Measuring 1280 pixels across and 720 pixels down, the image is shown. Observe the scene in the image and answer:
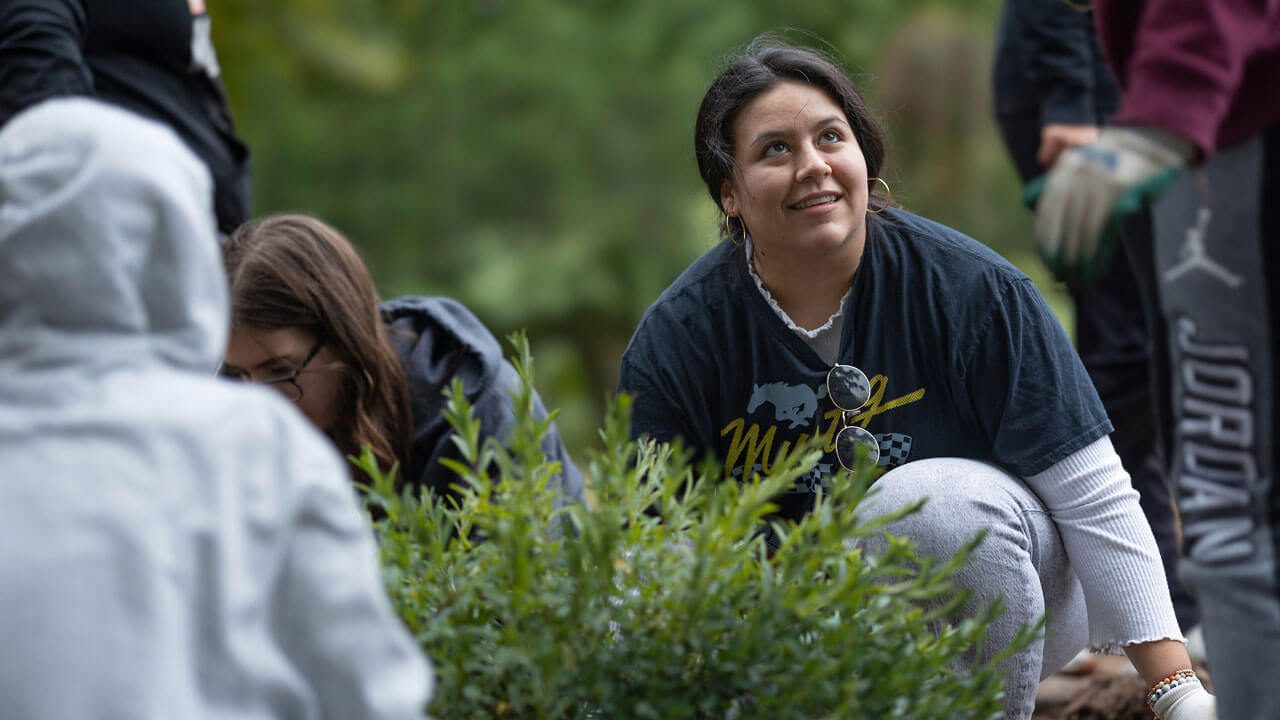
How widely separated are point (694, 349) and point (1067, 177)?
971 mm

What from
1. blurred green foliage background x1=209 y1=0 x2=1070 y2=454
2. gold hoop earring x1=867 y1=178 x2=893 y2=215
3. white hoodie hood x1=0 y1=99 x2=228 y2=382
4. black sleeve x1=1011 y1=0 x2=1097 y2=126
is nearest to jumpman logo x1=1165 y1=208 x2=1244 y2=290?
gold hoop earring x1=867 y1=178 x2=893 y2=215

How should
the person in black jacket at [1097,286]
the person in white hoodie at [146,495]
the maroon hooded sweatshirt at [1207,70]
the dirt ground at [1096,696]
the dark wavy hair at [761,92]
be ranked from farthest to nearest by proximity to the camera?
1. the person in black jacket at [1097,286]
2. the dirt ground at [1096,696]
3. the dark wavy hair at [761,92]
4. the maroon hooded sweatshirt at [1207,70]
5. the person in white hoodie at [146,495]

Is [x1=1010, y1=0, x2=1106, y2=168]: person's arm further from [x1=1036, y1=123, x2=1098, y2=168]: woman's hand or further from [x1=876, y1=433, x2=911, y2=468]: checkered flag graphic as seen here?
[x1=876, y1=433, x2=911, y2=468]: checkered flag graphic

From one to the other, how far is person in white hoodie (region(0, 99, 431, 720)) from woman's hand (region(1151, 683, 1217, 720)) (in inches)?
49.0

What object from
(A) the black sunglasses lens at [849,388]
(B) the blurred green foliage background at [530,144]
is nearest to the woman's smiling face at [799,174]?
(A) the black sunglasses lens at [849,388]

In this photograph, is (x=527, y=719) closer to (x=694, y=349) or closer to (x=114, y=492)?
(x=114, y=492)

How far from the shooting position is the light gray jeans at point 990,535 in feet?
6.30

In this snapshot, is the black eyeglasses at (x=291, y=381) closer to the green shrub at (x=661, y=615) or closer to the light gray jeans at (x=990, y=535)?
the green shrub at (x=661, y=615)

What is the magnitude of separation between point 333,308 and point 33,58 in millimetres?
688

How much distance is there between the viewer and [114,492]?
1.09 meters

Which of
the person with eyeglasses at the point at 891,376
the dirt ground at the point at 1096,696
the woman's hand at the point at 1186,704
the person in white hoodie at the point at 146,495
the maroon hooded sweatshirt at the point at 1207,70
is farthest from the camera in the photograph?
the dirt ground at the point at 1096,696

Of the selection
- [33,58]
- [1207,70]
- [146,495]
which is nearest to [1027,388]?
[1207,70]

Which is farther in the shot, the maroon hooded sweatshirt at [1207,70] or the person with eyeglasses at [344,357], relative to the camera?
the person with eyeglasses at [344,357]

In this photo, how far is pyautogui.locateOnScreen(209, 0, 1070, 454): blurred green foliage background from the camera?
31.4 ft
